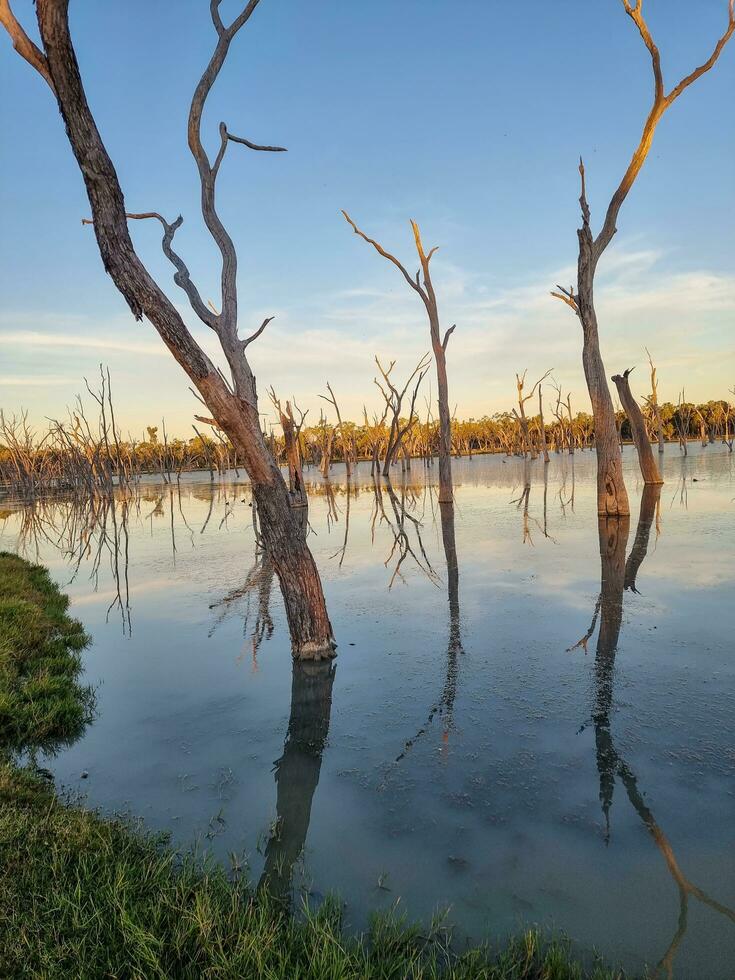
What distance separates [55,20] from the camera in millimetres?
4270

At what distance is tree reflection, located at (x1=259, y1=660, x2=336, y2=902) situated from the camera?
2.67 m

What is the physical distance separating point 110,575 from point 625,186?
11.2 m

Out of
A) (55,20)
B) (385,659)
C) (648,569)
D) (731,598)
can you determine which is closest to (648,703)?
(385,659)

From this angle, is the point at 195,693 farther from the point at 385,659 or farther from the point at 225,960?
the point at 225,960

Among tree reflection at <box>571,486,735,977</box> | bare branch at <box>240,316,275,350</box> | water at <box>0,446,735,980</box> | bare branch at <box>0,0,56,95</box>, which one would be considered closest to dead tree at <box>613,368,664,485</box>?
tree reflection at <box>571,486,735,977</box>

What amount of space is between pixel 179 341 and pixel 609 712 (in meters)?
4.09

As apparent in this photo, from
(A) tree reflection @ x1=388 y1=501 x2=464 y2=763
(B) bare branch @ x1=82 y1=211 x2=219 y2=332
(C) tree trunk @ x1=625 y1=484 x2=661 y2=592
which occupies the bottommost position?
(A) tree reflection @ x1=388 y1=501 x2=464 y2=763

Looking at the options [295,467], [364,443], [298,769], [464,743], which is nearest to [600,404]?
[295,467]

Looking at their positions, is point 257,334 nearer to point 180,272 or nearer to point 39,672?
point 180,272

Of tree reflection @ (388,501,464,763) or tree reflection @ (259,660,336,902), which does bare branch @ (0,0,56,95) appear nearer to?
tree reflection @ (259,660,336,902)

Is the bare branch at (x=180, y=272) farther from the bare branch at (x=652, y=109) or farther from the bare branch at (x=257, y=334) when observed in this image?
the bare branch at (x=652, y=109)

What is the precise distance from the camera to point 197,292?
5848mm

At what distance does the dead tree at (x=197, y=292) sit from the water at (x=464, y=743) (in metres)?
0.75

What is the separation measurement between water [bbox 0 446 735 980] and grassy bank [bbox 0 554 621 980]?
0.20 metres
